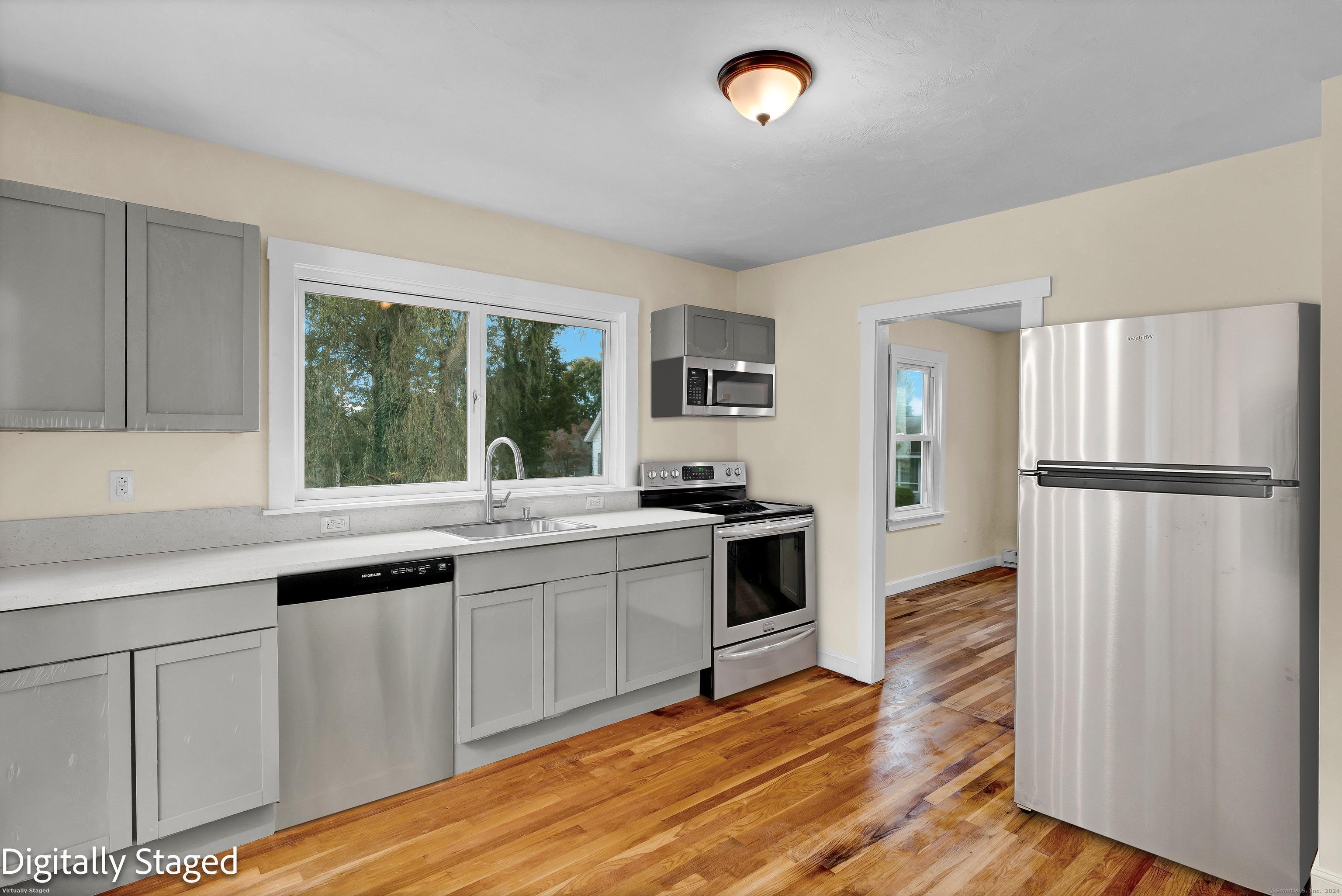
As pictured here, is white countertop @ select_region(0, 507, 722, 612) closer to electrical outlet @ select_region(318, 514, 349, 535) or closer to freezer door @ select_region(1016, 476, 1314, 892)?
electrical outlet @ select_region(318, 514, 349, 535)

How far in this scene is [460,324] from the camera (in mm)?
3355

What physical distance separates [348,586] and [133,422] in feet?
2.82

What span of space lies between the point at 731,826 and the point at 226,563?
198cm

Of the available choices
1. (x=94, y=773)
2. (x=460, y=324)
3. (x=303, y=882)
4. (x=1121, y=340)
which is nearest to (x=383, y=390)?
(x=460, y=324)

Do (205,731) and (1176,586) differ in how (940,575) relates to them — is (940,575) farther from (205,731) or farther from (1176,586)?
(205,731)

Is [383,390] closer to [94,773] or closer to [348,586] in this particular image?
[348,586]

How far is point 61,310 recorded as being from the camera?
6.73 ft

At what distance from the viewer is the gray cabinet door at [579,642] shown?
2916 millimetres

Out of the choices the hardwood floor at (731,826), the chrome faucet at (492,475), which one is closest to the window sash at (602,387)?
the chrome faucet at (492,475)

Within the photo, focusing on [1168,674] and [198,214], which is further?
[198,214]

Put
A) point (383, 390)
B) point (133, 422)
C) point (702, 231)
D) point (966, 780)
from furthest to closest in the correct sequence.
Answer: point (702, 231) → point (383, 390) → point (966, 780) → point (133, 422)

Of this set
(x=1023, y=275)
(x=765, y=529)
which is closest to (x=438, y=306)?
(x=765, y=529)

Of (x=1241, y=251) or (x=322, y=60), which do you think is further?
(x=1241, y=251)

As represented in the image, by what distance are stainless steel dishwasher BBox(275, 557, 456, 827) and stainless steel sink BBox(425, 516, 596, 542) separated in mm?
447
